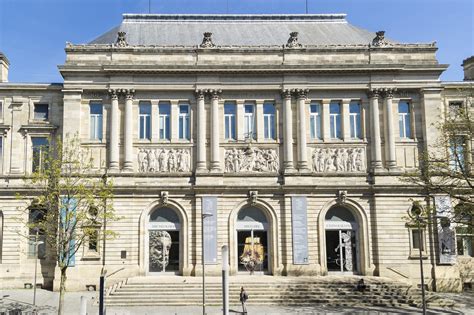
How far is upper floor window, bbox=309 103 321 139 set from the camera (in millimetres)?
42844

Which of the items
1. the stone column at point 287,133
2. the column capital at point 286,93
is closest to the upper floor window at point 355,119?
the stone column at point 287,133

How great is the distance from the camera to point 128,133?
41656mm

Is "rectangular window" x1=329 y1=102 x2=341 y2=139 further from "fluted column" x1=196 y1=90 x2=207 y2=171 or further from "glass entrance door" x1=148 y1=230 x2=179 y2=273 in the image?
"glass entrance door" x1=148 y1=230 x2=179 y2=273

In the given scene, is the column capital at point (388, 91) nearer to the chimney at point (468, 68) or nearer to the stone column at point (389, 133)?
the stone column at point (389, 133)

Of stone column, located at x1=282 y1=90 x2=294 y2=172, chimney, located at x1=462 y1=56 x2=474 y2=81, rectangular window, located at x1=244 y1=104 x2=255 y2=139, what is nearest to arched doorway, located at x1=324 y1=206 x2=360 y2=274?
stone column, located at x1=282 y1=90 x2=294 y2=172

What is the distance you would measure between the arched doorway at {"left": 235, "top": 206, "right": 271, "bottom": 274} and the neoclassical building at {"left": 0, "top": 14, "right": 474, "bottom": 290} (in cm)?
8

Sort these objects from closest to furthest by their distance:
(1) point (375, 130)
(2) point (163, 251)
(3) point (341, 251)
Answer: (2) point (163, 251) < (3) point (341, 251) < (1) point (375, 130)

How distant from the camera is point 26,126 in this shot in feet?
140

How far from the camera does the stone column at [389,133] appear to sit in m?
41.8

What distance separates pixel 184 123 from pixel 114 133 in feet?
17.9

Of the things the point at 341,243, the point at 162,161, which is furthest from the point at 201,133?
the point at 341,243

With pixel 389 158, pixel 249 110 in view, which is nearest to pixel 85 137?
pixel 249 110

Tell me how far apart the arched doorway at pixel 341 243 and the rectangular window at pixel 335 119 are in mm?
5859

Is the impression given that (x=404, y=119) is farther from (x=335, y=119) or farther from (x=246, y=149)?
(x=246, y=149)
